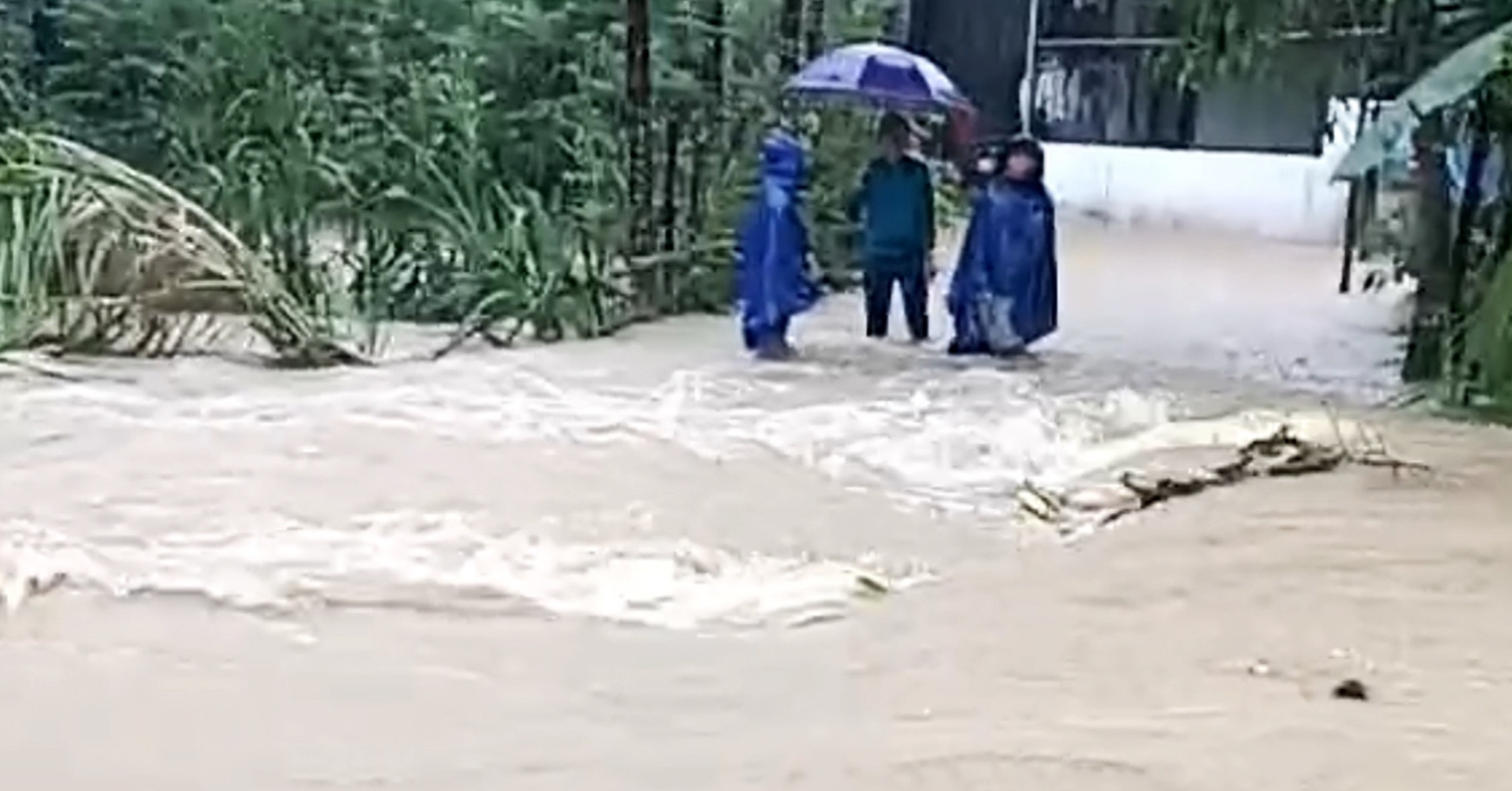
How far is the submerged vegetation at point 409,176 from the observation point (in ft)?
40.5

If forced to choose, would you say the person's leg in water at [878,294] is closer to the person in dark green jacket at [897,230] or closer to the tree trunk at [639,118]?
the person in dark green jacket at [897,230]

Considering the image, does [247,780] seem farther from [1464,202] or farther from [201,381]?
[1464,202]

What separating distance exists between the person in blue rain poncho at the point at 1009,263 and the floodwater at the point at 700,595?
2.04 metres

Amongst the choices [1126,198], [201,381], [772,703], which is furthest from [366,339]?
[1126,198]

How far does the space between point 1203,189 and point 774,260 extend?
18.1 m

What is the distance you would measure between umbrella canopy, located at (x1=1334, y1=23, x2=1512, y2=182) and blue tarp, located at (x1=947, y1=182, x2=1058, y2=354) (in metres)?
3.30

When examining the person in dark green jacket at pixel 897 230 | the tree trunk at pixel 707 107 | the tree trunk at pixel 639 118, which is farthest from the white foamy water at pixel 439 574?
the tree trunk at pixel 707 107

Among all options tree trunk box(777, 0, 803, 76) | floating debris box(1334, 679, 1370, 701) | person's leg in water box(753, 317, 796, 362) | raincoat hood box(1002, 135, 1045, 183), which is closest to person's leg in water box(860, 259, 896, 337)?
raincoat hood box(1002, 135, 1045, 183)

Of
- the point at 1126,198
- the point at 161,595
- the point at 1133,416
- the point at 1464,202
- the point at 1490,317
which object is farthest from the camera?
the point at 1126,198

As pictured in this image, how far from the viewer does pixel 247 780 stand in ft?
15.7

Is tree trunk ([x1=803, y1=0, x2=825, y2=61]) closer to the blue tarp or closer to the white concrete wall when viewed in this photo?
the blue tarp

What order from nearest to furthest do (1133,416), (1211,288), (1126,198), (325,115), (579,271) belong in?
(1133,416) → (579,271) → (325,115) → (1211,288) → (1126,198)

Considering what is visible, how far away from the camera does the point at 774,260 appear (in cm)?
1377

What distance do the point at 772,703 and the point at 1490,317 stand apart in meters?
5.65
